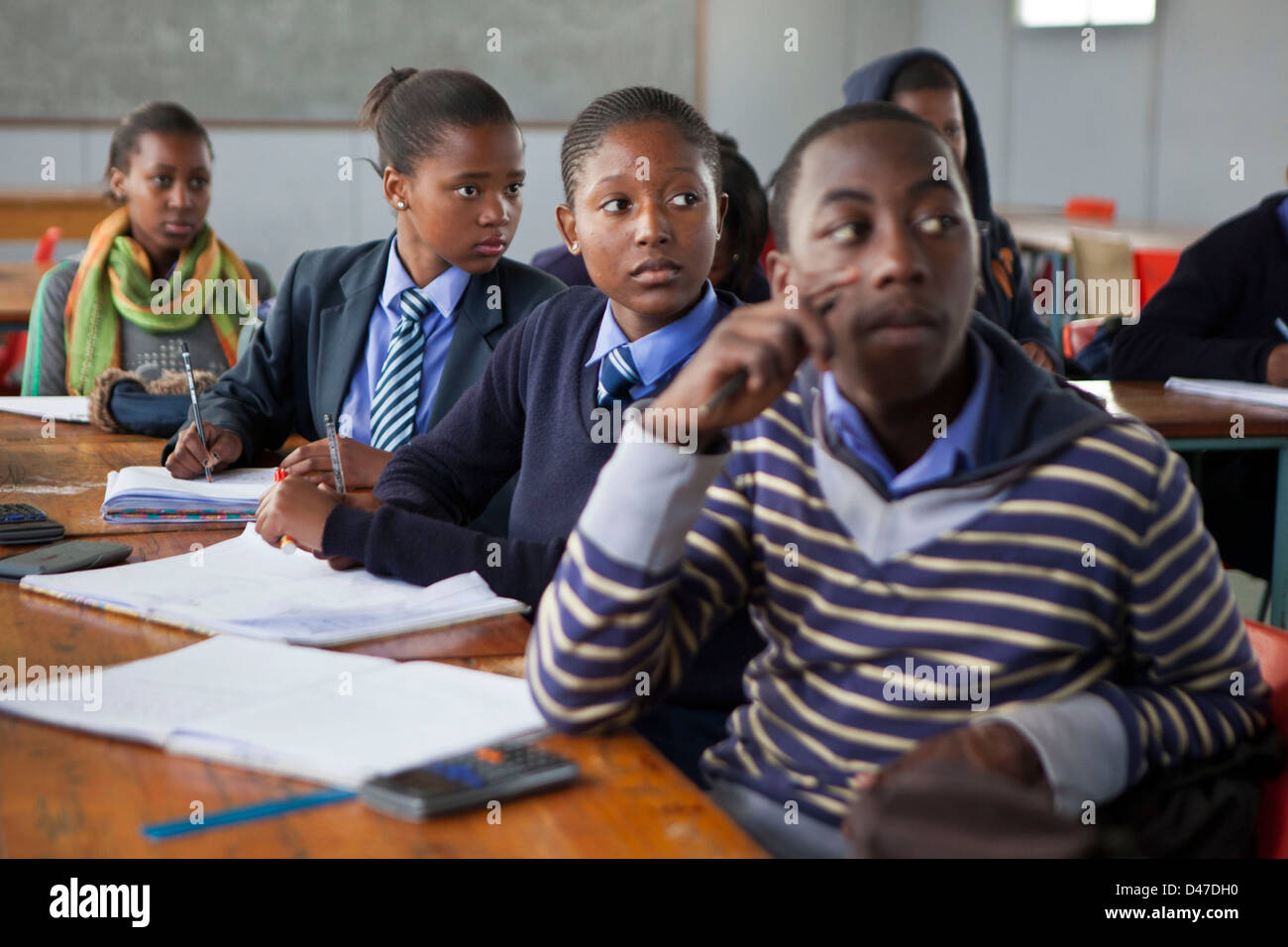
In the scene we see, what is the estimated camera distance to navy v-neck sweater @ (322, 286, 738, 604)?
1.44 meters

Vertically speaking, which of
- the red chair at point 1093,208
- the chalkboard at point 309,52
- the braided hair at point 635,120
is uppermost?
the chalkboard at point 309,52

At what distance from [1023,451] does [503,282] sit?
1342 millimetres

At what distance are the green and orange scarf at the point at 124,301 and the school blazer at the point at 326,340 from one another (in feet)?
3.60

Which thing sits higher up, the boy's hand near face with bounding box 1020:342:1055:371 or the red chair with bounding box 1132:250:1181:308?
the red chair with bounding box 1132:250:1181:308

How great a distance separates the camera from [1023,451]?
1054 mm

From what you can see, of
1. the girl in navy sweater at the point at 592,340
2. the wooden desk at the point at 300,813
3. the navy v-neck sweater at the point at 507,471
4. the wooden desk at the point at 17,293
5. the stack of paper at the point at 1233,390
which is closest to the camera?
the wooden desk at the point at 300,813

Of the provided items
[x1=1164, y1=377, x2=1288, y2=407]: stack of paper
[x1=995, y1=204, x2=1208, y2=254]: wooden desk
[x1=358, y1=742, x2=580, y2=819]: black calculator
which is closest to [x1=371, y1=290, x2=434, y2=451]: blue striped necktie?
[x1=358, y1=742, x2=580, y2=819]: black calculator

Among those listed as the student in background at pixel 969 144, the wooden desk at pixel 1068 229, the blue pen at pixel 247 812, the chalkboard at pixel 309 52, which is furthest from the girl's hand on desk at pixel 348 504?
the chalkboard at pixel 309 52

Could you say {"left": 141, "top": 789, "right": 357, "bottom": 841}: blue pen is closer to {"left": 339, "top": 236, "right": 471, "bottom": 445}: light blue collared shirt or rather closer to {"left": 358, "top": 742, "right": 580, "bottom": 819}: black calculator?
{"left": 358, "top": 742, "right": 580, "bottom": 819}: black calculator

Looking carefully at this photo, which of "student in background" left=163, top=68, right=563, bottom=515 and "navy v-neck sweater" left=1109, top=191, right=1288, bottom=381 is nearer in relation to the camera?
"student in background" left=163, top=68, right=563, bottom=515

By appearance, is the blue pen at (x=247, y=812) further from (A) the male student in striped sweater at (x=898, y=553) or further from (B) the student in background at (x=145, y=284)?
(B) the student in background at (x=145, y=284)

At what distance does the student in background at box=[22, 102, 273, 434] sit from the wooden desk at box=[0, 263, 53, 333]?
56 cm

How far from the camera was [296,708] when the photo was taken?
1.05 m

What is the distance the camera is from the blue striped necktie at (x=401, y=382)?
2.17 m
